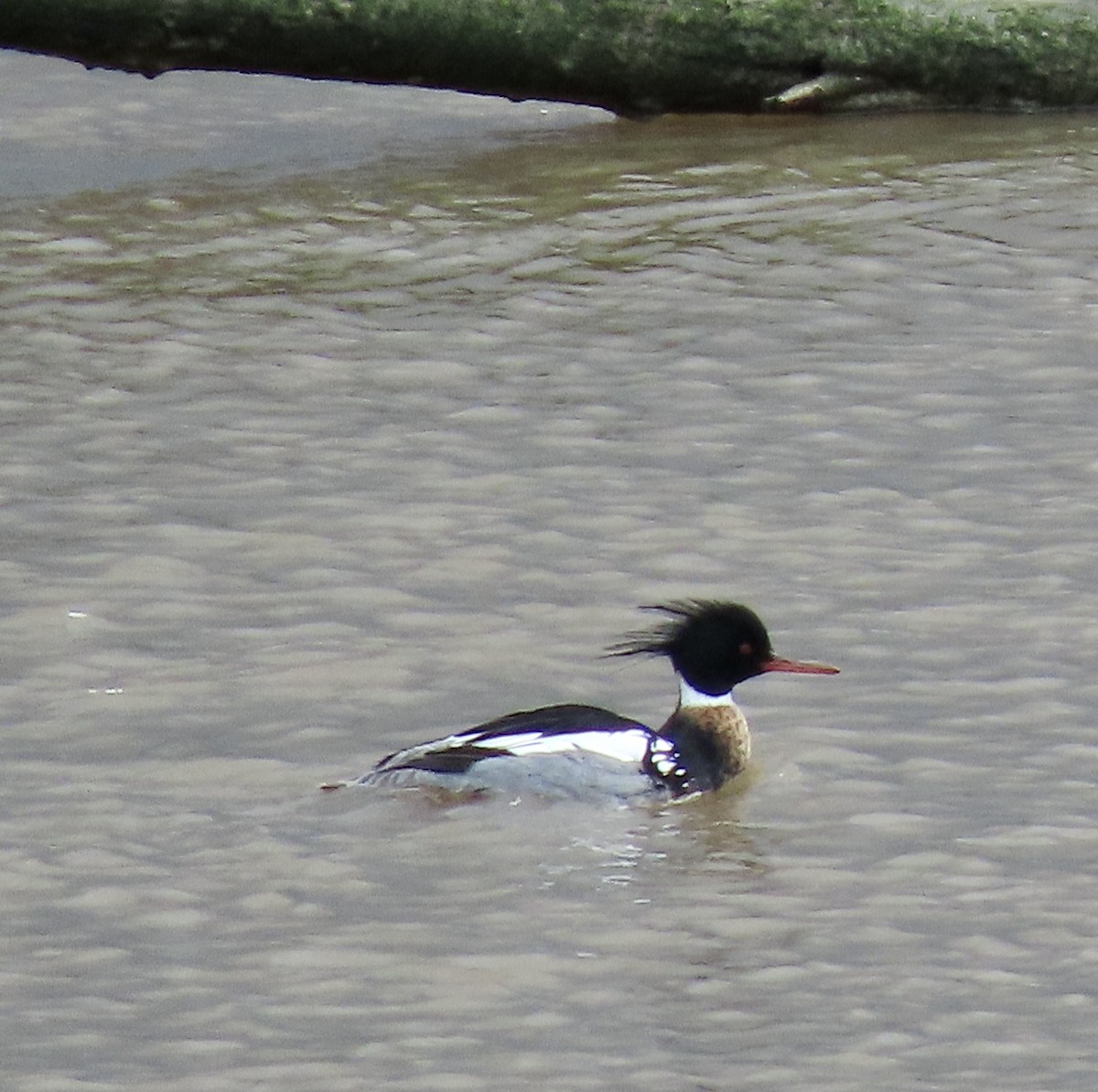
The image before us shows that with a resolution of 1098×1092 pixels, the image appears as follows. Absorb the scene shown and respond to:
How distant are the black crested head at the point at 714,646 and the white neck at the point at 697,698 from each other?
0.04 feet

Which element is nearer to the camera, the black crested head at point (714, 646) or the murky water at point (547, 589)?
the murky water at point (547, 589)

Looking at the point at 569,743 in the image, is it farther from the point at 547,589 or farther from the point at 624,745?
the point at 547,589

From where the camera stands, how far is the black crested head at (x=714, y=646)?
695cm

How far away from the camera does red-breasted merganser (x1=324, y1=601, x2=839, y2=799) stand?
6.42 m

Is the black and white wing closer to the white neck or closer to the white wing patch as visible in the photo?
the white wing patch

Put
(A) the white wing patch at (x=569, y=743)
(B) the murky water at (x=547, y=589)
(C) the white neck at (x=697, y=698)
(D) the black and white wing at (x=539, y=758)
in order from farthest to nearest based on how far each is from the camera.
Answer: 1. (C) the white neck at (x=697, y=698)
2. (A) the white wing patch at (x=569, y=743)
3. (D) the black and white wing at (x=539, y=758)
4. (B) the murky water at (x=547, y=589)

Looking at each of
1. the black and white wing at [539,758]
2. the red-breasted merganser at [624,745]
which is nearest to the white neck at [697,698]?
the red-breasted merganser at [624,745]

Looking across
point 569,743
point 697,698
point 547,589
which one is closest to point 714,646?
point 697,698

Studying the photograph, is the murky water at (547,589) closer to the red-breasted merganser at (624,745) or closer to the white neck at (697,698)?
the red-breasted merganser at (624,745)

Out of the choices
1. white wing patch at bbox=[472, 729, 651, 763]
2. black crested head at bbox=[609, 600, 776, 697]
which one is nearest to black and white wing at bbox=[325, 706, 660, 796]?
white wing patch at bbox=[472, 729, 651, 763]

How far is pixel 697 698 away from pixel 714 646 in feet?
0.55

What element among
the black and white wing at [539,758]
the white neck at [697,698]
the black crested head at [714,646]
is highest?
the black crested head at [714,646]

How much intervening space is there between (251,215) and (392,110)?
8.50 ft

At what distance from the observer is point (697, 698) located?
688cm
